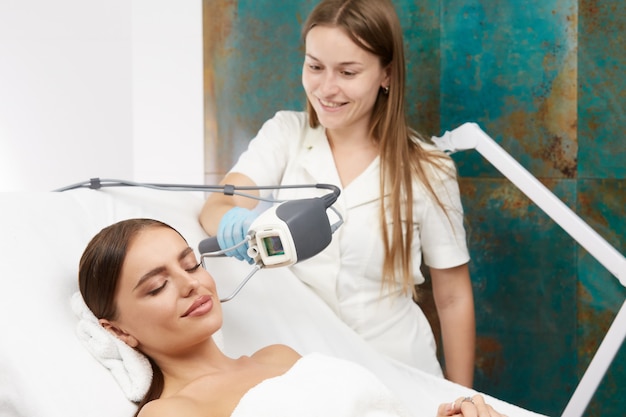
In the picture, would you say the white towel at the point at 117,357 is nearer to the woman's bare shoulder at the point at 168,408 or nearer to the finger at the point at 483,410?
the woman's bare shoulder at the point at 168,408

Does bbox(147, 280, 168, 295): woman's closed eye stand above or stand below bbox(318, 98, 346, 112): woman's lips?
below

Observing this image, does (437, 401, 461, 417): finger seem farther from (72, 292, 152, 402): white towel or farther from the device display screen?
(72, 292, 152, 402): white towel

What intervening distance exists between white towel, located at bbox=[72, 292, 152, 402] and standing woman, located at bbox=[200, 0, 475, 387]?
0.56 metres

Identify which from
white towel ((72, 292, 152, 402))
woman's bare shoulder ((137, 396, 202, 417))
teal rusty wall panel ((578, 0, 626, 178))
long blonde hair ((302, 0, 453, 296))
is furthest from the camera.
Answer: teal rusty wall panel ((578, 0, 626, 178))

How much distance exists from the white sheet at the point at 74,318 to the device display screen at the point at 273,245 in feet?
1.04

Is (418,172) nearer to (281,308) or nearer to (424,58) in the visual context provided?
(281,308)

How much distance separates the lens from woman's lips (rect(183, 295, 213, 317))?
49.8 inches

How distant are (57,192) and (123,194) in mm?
153

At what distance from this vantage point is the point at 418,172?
73.5 inches

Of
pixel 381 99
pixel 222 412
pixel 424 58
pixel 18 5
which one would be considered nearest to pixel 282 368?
pixel 222 412

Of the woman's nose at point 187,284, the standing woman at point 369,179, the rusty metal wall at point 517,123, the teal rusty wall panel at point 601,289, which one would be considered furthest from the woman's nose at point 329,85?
the teal rusty wall panel at point 601,289

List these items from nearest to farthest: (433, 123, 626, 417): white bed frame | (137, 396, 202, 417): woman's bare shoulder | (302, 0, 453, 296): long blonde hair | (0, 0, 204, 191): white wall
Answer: (137, 396, 202, 417): woman's bare shoulder → (433, 123, 626, 417): white bed frame → (302, 0, 453, 296): long blonde hair → (0, 0, 204, 191): white wall

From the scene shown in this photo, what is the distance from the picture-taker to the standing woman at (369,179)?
1826mm

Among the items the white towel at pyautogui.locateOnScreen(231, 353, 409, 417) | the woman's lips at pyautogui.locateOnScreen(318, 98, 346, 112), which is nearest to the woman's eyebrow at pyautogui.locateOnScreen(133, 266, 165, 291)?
the white towel at pyautogui.locateOnScreen(231, 353, 409, 417)
